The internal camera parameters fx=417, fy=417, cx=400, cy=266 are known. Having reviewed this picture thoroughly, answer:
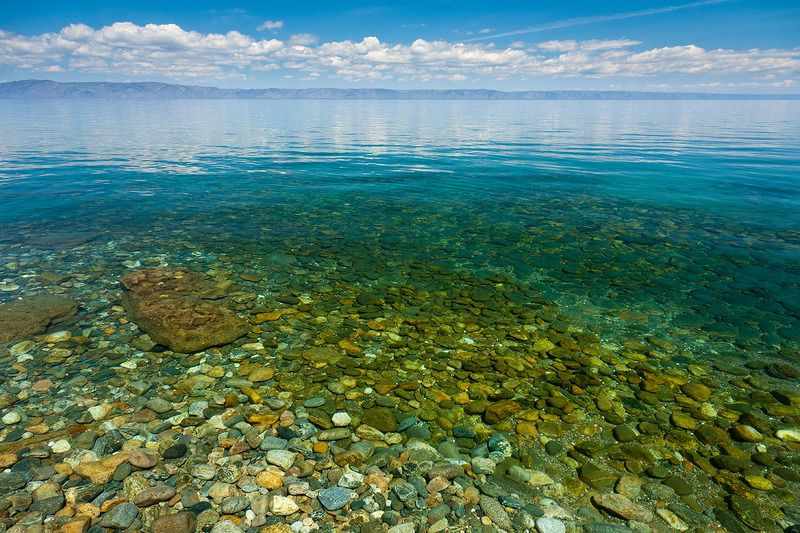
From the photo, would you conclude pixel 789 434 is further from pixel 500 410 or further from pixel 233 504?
pixel 233 504

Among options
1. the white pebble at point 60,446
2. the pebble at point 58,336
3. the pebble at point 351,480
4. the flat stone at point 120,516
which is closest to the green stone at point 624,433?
the pebble at point 351,480

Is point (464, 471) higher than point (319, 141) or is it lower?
lower

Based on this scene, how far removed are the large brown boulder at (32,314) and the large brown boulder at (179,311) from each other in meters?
1.34

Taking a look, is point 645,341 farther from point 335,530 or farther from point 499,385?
point 335,530

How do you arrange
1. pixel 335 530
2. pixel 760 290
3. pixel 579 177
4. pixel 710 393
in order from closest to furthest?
pixel 335 530, pixel 710 393, pixel 760 290, pixel 579 177

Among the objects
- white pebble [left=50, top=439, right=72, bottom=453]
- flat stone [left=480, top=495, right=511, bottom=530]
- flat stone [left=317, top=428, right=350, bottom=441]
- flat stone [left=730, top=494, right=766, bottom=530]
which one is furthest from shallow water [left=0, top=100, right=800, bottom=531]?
white pebble [left=50, top=439, right=72, bottom=453]

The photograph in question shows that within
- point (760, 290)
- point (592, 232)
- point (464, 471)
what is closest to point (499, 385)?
point (464, 471)

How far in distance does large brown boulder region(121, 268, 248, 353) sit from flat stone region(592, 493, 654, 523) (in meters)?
7.80

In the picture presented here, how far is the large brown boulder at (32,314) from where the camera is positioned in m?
9.48

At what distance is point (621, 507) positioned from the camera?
18.1 ft

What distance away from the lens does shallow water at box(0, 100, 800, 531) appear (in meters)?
6.66

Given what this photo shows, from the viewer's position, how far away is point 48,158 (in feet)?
129

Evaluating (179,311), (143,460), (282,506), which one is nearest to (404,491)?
(282,506)

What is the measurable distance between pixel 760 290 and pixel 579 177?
69.3 ft
